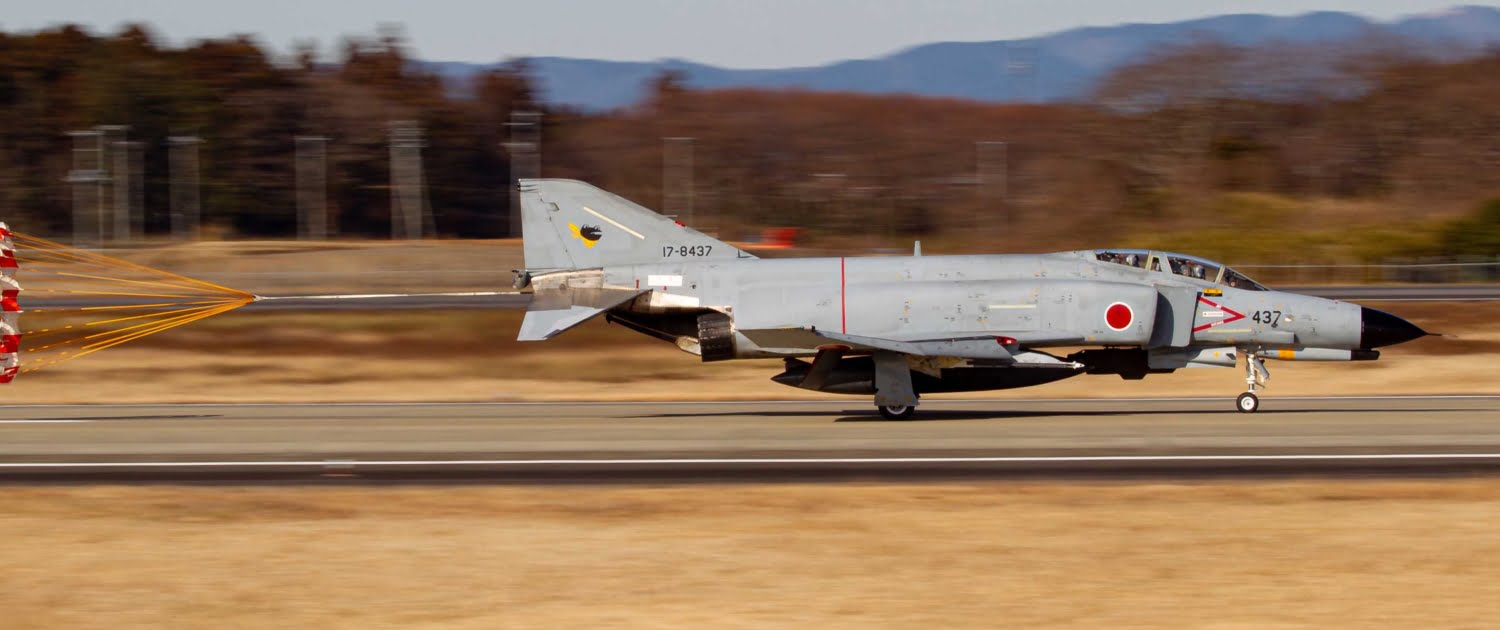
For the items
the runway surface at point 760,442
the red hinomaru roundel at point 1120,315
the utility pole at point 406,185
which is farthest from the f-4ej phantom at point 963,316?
the utility pole at point 406,185

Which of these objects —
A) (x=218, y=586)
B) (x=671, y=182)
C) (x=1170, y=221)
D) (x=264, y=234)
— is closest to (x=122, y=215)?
(x=264, y=234)

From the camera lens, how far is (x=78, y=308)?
24750 mm

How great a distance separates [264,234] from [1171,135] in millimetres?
46217

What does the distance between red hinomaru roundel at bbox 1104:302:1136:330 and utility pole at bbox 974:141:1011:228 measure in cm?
4781

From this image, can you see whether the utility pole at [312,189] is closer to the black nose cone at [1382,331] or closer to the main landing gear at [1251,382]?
the main landing gear at [1251,382]

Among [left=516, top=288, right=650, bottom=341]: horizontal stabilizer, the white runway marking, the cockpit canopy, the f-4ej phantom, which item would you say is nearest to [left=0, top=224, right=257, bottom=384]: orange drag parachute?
the white runway marking

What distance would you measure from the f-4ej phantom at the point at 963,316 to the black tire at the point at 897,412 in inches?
0.6

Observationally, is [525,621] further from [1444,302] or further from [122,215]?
[122,215]

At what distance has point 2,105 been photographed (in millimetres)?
78375

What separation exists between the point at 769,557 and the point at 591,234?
10.5 meters

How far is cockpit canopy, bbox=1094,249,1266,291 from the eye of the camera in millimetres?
19953

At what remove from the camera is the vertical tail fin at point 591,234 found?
67.3ft

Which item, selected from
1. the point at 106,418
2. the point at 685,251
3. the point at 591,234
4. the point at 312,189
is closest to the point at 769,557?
the point at 685,251

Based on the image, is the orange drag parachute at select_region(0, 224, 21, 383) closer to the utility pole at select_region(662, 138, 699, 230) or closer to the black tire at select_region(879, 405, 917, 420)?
the black tire at select_region(879, 405, 917, 420)
